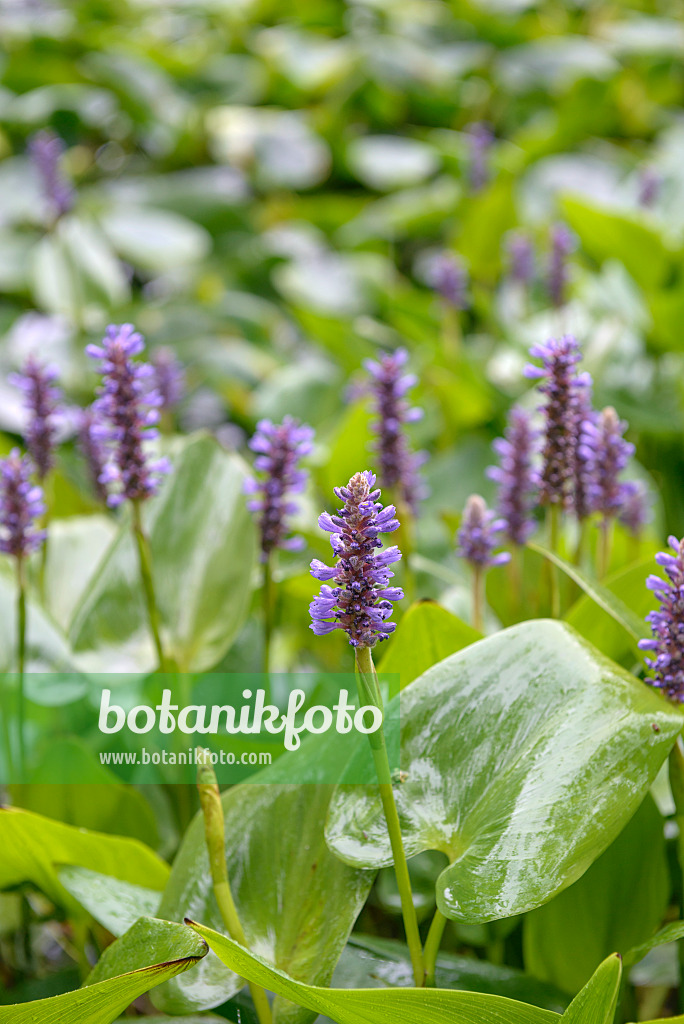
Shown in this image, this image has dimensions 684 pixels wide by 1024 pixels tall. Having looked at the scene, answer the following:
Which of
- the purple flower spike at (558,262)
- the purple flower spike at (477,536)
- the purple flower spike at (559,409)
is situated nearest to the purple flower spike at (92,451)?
the purple flower spike at (477,536)

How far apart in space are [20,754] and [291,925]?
0.43 m

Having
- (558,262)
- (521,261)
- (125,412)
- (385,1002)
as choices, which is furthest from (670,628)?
(521,261)

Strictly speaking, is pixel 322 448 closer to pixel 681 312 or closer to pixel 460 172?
pixel 681 312

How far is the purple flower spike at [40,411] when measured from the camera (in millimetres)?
1123

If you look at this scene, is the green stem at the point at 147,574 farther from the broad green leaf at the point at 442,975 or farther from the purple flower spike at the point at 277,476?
the broad green leaf at the point at 442,975

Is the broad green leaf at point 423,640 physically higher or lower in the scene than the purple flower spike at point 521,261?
lower

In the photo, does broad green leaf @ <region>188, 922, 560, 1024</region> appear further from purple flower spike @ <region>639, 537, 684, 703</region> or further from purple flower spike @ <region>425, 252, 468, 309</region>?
purple flower spike @ <region>425, 252, 468, 309</region>

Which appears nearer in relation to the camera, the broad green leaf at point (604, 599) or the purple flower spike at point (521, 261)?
the broad green leaf at point (604, 599)

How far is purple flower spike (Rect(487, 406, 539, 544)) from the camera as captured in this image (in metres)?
1.09

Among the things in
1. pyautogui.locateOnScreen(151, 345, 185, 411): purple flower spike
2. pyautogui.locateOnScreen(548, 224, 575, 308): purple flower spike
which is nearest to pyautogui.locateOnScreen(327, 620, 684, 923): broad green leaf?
pyautogui.locateOnScreen(151, 345, 185, 411): purple flower spike

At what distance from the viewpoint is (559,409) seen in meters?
0.88

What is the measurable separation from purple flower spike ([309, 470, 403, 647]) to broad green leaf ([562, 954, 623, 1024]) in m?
0.27

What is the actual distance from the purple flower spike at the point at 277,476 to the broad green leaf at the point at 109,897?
1.17 feet

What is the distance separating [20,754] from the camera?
3.61 ft
